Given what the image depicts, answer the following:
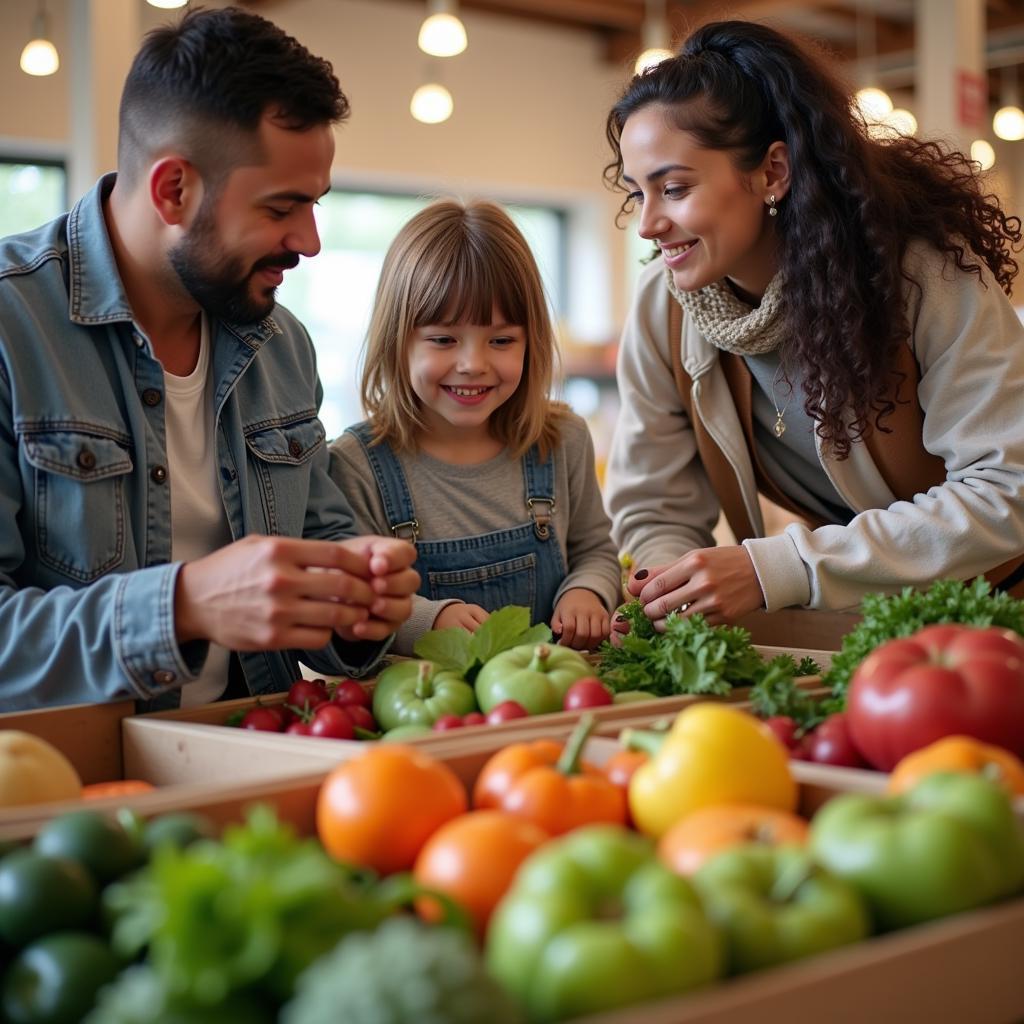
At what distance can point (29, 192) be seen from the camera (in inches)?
269

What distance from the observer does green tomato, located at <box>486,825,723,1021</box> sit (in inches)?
28.6

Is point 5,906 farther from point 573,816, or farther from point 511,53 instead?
point 511,53

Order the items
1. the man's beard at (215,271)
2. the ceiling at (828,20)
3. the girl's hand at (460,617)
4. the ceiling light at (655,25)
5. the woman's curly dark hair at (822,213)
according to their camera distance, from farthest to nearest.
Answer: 1. the ceiling at (828,20)
2. the ceiling light at (655,25)
3. the woman's curly dark hair at (822,213)
4. the girl's hand at (460,617)
5. the man's beard at (215,271)

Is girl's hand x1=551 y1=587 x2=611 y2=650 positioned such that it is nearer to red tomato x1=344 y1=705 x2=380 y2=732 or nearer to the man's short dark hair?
red tomato x1=344 y1=705 x2=380 y2=732

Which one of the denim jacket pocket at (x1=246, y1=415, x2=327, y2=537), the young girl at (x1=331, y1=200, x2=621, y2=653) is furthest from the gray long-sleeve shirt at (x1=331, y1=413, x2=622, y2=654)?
the denim jacket pocket at (x1=246, y1=415, x2=327, y2=537)

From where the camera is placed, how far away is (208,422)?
197cm

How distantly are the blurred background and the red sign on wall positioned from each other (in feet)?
0.04

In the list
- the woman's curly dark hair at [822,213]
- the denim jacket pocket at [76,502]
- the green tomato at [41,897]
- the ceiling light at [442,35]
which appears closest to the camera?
the green tomato at [41,897]

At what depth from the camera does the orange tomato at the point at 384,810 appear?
3.27 ft

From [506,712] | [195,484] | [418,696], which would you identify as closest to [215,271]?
[195,484]

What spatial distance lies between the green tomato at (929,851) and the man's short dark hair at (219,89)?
126cm

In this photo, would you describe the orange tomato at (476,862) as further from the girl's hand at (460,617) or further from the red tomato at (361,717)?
the girl's hand at (460,617)

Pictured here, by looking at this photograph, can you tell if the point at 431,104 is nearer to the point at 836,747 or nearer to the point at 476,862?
the point at 836,747

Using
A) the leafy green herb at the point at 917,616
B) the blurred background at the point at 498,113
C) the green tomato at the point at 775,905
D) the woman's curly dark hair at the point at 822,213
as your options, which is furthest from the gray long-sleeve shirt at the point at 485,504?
the blurred background at the point at 498,113
